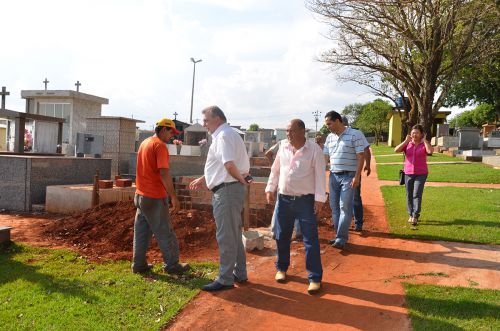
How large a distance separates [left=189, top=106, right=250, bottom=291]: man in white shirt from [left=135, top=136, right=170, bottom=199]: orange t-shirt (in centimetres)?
61

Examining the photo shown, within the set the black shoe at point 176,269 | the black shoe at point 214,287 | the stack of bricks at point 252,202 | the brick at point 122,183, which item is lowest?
the black shoe at point 214,287

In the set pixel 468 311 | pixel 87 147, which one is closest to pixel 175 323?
pixel 468 311

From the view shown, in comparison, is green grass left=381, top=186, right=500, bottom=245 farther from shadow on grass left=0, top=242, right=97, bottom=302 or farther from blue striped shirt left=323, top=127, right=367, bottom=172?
shadow on grass left=0, top=242, right=97, bottom=302

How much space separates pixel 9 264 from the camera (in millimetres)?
5285

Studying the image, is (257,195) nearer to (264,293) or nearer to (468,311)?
(264,293)

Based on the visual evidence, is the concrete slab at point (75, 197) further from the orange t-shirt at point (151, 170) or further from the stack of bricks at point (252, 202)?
the orange t-shirt at point (151, 170)

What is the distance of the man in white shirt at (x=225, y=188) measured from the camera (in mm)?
4195

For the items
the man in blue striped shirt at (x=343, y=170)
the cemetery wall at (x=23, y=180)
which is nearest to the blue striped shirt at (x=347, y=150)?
the man in blue striped shirt at (x=343, y=170)

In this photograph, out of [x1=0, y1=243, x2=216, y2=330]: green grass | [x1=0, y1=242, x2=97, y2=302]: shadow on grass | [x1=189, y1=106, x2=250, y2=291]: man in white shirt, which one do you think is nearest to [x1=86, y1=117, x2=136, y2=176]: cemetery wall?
[x1=0, y1=242, x2=97, y2=302]: shadow on grass

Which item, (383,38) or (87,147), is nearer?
(87,147)

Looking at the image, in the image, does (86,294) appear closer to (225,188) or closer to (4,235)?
(225,188)

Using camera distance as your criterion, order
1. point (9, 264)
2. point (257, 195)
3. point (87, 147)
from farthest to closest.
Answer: point (87, 147), point (257, 195), point (9, 264)

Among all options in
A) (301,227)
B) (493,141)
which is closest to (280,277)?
(301,227)

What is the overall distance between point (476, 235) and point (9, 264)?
6.36 meters
